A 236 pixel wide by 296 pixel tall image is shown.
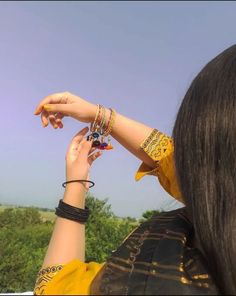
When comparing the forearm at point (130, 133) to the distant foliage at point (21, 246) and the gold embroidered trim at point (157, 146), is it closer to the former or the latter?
the gold embroidered trim at point (157, 146)

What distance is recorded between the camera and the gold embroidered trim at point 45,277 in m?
0.72

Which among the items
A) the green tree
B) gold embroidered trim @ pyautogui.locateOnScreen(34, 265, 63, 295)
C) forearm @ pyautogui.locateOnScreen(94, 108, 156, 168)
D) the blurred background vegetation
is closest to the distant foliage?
the blurred background vegetation

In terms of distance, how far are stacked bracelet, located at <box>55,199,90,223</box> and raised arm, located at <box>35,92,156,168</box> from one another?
207mm

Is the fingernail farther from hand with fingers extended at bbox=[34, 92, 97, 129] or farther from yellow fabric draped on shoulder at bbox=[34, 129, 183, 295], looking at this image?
yellow fabric draped on shoulder at bbox=[34, 129, 183, 295]

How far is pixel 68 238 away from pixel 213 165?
31 cm

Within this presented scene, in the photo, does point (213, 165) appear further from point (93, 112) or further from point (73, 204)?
point (93, 112)

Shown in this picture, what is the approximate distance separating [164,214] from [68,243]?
0.61 ft

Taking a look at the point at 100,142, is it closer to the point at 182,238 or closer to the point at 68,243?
the point at 68,243

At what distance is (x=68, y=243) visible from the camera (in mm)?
803

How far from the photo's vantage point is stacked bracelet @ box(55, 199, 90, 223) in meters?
0.84

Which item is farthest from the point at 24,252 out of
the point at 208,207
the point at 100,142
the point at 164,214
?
the point at 208,207

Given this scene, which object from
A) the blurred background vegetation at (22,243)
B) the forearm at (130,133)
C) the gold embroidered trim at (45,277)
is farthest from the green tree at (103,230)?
the gold embroidered trim at (45,277)

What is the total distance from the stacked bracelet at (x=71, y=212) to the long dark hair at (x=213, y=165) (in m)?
0.25

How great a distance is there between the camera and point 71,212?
0.84 meters
